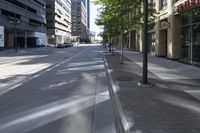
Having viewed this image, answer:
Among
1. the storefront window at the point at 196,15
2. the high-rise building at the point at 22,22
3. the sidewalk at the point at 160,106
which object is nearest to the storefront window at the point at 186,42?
the storefront window at the point at 196,15

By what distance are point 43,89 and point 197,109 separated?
619 cm

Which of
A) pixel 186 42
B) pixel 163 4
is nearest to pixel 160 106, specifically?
pixel 186 42

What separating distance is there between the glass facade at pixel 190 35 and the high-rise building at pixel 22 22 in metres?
40.7

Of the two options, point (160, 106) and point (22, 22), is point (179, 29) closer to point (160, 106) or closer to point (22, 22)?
point (160, 106)

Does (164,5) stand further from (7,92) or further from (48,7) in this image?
(48,7)

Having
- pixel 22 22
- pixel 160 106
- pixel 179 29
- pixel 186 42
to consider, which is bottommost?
pixel 160 106

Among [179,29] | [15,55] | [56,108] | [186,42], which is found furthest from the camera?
[15,55]

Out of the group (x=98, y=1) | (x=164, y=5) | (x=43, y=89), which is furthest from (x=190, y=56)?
(x=43, y=89)

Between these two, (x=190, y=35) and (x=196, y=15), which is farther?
(x=190, y=35)

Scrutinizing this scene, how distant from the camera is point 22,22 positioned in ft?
252

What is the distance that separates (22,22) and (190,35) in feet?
189

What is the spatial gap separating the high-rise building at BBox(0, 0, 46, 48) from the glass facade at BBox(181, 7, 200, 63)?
40.7 meters

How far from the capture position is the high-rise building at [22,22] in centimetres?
6638

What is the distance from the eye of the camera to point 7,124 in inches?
300
